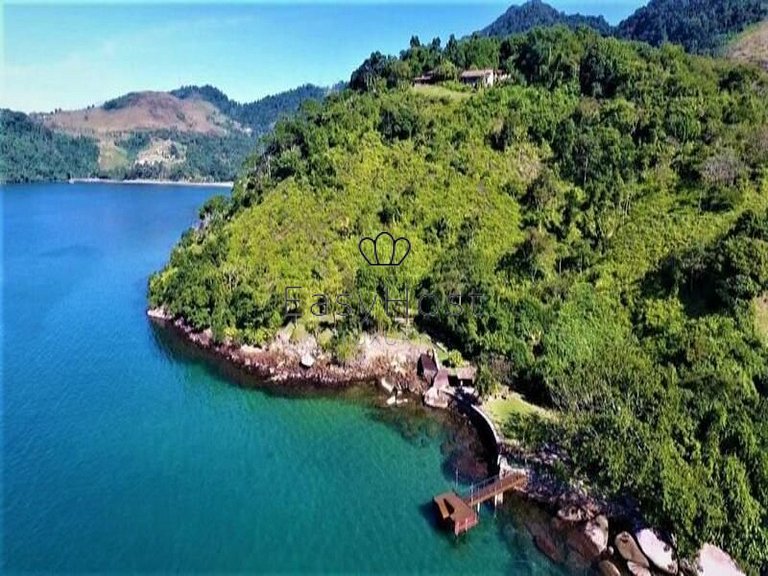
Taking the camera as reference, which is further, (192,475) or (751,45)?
(751,45)

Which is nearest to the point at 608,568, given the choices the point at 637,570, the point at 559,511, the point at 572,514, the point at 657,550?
the point at 637,570

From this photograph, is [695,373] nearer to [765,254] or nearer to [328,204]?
[765,254]

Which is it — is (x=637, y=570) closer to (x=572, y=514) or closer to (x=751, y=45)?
(x=572, y=514)

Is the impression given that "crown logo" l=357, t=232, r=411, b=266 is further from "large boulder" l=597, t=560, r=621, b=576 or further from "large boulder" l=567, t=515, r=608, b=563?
"large boulder" l=597, t=560, r=621, b=576

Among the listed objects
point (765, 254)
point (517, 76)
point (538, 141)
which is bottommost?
point (765, 254)

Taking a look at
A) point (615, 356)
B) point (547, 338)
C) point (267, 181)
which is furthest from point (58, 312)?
point (615, 356)

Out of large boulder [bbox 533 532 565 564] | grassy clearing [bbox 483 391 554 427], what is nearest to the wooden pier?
large boulder [bbox 533 532 565 564]

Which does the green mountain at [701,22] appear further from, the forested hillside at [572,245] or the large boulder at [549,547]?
the large boulder at [549,547]
